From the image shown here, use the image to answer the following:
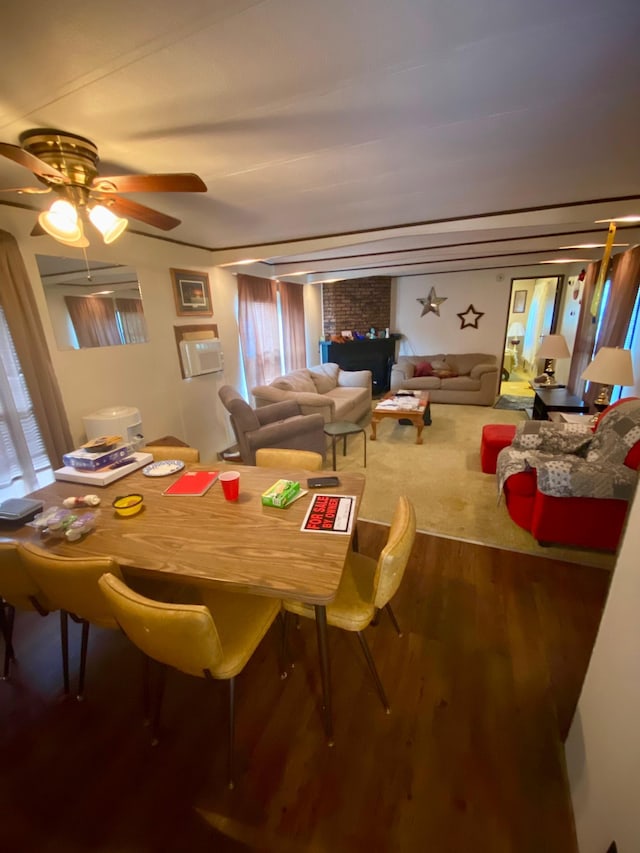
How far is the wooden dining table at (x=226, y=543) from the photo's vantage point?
3.60ft

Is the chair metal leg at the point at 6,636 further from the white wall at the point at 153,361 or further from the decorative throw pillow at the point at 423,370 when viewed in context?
the decorative throw pillow at the point at 423,370

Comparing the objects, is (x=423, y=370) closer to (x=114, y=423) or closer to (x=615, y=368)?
(x=615, y=368)

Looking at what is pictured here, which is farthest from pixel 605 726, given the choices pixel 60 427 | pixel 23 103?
pixel 60 427

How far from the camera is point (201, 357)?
3824 millimetres

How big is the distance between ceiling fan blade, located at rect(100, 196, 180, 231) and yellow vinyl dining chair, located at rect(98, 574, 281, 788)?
1744 millimetres

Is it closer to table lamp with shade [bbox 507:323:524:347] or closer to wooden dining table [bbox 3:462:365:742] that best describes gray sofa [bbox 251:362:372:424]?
wooden dining table [bbox 3:462:365:742]

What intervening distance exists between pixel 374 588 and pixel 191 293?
3567 millimetres

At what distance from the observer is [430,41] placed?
1.01m

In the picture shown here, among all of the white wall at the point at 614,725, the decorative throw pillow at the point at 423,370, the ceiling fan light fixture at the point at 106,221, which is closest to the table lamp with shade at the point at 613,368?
the white wall at the point at 614,725

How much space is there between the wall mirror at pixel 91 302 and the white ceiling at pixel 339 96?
43cm

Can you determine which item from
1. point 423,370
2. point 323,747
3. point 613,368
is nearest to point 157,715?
point 323,747

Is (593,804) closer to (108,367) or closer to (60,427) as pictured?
(60,427)

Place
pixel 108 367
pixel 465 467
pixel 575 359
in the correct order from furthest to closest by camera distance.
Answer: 1. pixel 575 359
2. pixel 465 467
3. pixel 108 367

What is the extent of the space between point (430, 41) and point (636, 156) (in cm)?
163
